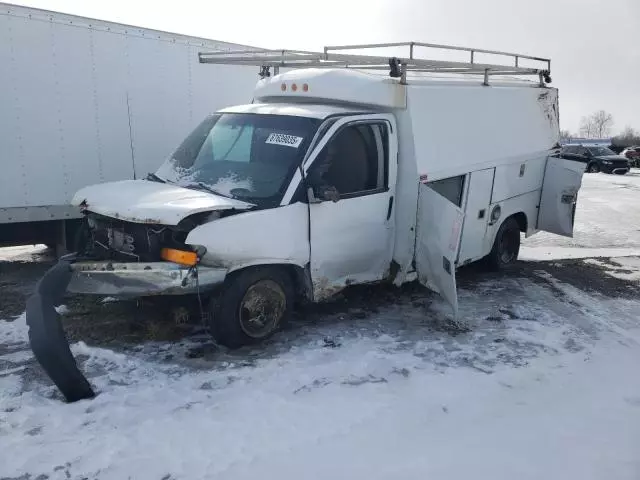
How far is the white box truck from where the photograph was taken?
475 centimetres

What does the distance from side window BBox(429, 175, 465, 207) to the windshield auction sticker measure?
1.73 metres

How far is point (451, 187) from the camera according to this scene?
6688mm

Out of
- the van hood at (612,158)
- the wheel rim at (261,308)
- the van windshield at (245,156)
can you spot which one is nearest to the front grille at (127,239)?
the van windshield at (245,156)

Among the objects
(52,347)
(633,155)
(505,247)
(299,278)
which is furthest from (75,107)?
(633,155)

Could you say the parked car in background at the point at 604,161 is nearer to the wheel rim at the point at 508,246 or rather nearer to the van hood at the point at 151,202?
the wheel rim at the point at 508,246

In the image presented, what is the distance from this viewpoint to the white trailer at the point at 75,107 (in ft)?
22.3

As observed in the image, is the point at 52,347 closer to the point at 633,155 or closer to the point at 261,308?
the point at 261,308

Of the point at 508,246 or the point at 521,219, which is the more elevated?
the point at 521,219

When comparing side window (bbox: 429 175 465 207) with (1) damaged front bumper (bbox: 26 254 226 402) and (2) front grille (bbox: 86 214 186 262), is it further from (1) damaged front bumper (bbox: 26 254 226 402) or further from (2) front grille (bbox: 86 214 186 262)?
(2) front grille (bbox: 86 214 186 262)

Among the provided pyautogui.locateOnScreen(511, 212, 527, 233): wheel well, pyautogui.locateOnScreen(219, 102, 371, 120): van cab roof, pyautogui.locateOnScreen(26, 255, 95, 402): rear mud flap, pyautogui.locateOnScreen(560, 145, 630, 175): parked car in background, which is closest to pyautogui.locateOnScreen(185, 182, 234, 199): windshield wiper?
pyautogui.locateOnScreen(219, 102, 371, 120): van cab roof

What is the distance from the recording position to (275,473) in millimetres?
3369

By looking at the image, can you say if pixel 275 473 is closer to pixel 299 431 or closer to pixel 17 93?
pixel 299 431

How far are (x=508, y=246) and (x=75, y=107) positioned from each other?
6.11m

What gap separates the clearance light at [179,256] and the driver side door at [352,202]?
121 centimetres
